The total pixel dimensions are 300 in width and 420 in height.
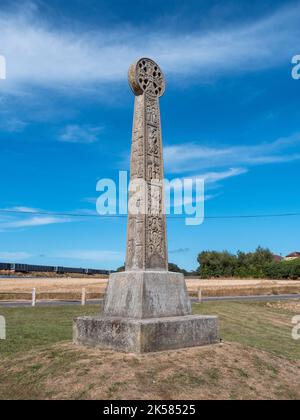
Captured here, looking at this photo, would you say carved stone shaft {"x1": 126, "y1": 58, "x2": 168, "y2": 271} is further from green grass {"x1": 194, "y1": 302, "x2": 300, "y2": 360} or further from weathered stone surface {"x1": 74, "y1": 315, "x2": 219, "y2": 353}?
green grass {"x1": 194, "y1": 302, "x2": 300, "y2": 360}

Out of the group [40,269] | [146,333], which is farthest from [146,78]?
[40,269]

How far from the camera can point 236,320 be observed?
790 inches

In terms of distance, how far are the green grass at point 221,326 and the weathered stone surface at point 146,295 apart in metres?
2.41

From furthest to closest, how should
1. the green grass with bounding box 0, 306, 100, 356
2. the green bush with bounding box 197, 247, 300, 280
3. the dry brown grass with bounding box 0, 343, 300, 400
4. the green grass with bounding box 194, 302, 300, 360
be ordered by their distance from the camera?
the green bush with bounding box 197, 247, 300, 280, the green grass with bounding box 194, 302, 300, 360, the green grass with bounding box 0, 306, 100, 356, the dry brown grass with bounding box 0, 343, 300, 400

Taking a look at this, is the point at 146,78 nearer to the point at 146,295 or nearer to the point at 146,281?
the point at 146,281

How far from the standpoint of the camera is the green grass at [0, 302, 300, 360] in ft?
41.2

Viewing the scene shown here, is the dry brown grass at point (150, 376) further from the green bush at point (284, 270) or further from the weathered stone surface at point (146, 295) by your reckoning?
the green bush at point (284, 270)

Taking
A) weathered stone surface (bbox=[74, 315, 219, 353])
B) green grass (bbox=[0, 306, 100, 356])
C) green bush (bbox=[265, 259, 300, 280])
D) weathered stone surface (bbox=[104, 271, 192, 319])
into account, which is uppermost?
green bush (bbox=[265, 259, 300, 280])

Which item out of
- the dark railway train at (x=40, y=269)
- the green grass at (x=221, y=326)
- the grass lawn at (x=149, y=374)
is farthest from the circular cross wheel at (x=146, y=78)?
the dark railway train at (x=40, y=269)

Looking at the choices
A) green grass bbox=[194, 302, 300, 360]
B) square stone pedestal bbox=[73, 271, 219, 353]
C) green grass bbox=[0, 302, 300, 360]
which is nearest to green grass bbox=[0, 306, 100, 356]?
green grass bbox=[0, 302, 300, 360]

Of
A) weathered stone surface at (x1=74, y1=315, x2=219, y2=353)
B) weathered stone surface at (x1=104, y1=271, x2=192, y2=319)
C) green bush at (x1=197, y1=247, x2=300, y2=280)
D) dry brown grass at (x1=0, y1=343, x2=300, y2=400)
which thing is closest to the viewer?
dry brown grass at (x1=0, y1=343, x2=300, y2=400)

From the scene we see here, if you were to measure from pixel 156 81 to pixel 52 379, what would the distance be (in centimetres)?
665
